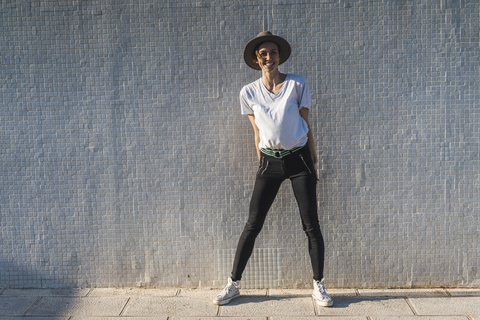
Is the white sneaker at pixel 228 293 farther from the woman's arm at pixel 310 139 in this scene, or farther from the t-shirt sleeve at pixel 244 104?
the t-shirt sleeve at pixel 244 104

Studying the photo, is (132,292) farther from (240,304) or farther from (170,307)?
(240,304)

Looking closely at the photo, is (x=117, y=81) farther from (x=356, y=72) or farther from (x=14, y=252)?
(x=356, y=72)

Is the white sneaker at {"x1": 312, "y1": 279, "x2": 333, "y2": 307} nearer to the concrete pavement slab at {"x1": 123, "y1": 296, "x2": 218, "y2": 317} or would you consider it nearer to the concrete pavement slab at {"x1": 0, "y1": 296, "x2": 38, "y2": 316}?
the concrete pavement slab at {"x1": 123, "y1": 296, "x2": 218, "y2": 317}

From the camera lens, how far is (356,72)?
3.53m

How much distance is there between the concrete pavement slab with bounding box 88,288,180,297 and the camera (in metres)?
3.63

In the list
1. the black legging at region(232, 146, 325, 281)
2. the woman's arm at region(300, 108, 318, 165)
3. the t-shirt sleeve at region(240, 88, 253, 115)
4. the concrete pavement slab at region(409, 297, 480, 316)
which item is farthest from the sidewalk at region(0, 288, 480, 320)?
the t-shirt sleeve at region(240, 88, 253, 115)

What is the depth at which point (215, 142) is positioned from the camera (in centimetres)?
364

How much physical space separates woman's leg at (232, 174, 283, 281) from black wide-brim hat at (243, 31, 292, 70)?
36.9 inches

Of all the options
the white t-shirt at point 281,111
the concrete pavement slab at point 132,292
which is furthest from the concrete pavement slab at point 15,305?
the white t-shirt at point 281,111

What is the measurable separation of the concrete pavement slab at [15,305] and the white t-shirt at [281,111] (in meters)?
2.36

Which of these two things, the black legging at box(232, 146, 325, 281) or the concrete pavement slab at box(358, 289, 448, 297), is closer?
the black legging at box(232, 146, 325, 281)

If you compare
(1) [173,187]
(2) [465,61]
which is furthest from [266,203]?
(2) [465,61]

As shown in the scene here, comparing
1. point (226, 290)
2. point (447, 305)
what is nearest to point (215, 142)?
point (226, 290)

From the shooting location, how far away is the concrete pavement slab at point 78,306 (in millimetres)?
3336
